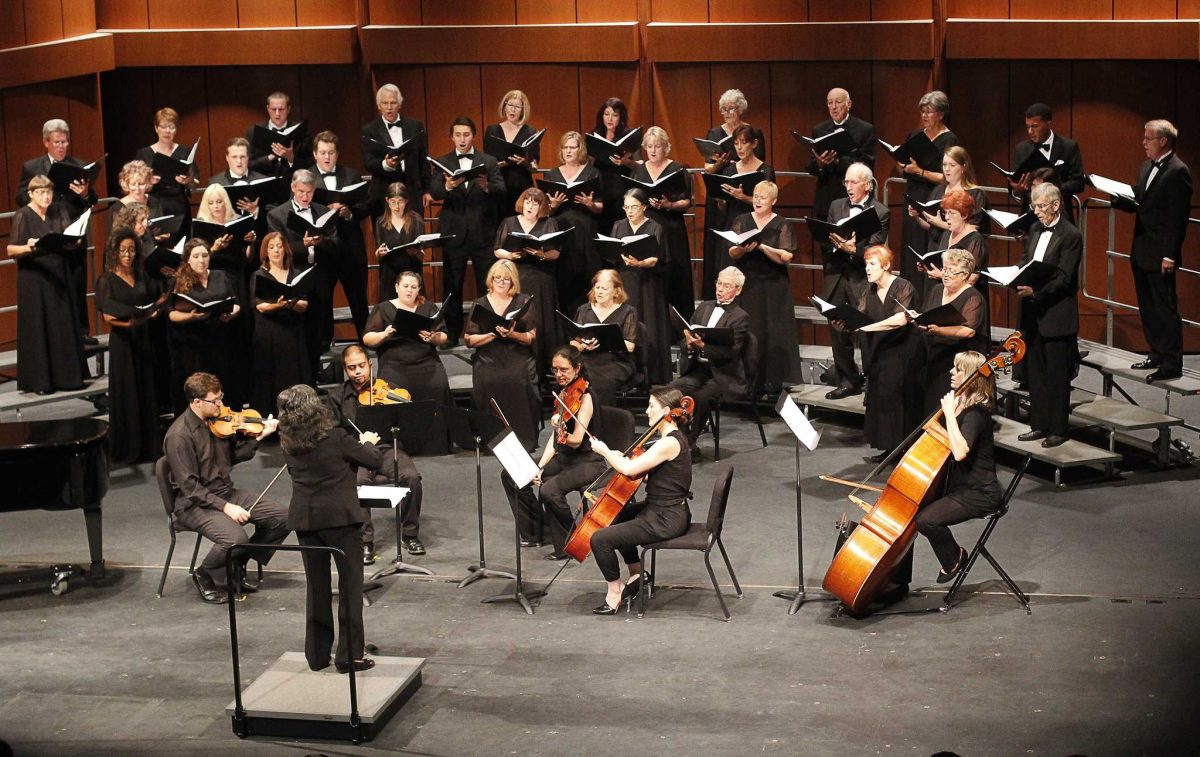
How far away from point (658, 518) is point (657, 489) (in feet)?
0.44

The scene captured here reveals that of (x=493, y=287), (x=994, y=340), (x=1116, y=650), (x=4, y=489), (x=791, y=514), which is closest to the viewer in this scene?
(x=1116, y=650)

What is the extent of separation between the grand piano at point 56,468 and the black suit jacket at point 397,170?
369 cm

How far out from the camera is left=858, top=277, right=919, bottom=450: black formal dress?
923 centimetres

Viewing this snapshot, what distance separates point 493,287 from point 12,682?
3.82 metres

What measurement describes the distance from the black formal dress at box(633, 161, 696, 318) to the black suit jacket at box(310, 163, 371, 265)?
1748 millimetres

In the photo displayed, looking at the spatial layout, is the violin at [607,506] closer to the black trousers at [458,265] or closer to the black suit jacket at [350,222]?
the black trousers at [458,265]

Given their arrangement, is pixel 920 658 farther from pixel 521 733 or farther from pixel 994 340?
pixel 994 340

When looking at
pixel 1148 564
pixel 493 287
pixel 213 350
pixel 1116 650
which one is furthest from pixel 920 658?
pixel 213 350

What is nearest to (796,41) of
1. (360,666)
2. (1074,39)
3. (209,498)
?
(1074,39)

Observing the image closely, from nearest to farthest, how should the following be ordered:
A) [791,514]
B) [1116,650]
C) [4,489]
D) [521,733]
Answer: [521,733] → [1116,650] → [4,489] → [791,514]

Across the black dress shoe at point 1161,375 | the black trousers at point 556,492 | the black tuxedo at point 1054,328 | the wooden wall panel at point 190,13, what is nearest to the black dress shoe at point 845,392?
the black tuxedo at point 1054,328

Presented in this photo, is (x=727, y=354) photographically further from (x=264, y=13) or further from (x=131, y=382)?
(x=264, y=13)

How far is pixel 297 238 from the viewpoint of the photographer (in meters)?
10.6

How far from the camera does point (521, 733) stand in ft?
20.4
